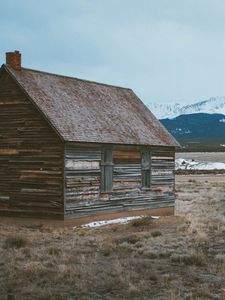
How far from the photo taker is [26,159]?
1894 centimetres

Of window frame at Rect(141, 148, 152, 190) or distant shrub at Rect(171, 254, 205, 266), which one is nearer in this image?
distant shrub at Rect(171, 254, 205, 266)

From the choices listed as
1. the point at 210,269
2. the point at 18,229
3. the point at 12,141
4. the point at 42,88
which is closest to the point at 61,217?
the point at 18,229

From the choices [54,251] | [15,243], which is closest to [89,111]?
[15,243]

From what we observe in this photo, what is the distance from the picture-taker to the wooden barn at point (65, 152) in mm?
18375

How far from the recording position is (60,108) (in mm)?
19531

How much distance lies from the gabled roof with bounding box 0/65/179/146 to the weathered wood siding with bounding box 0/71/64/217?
1.54 feet

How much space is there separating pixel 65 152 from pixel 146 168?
4.88 metres

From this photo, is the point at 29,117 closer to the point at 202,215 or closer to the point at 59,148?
the point at 59,148

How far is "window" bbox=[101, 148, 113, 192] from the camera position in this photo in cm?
1989

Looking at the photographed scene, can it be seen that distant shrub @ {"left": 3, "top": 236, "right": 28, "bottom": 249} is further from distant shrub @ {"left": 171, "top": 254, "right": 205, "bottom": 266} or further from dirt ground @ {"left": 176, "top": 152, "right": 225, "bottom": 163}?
dirt ground @ {"left": 176, "top": 152, "right": 225, "bottom": 163}

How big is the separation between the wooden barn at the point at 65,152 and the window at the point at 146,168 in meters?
0.04

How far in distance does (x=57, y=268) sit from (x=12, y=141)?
9090 millimetres

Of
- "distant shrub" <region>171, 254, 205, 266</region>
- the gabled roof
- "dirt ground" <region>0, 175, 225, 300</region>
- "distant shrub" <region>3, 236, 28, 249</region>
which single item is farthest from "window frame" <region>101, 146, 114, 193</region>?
"distant shrub" <region>171, 254, 205, 266</region>

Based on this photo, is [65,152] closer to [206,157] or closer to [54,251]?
[54,251]
